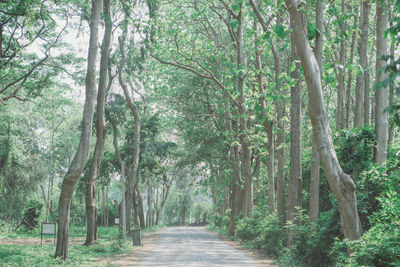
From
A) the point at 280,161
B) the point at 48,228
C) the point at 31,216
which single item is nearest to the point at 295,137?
the point at 280,161

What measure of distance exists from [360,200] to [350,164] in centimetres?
263

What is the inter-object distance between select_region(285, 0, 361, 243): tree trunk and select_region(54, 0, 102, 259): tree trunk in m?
8.10

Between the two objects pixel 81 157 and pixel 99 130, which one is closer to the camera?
pixel 81 157

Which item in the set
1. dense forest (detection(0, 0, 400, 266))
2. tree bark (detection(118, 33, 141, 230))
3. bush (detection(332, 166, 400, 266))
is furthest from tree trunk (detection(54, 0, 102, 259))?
bush (detection(332, 166, 400, 266))

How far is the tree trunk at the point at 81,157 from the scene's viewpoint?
534 inches

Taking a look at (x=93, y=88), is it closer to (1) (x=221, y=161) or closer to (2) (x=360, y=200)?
(2) (x=360, y=200)

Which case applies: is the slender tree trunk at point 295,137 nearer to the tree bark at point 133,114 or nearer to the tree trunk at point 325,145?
the tree trunk at point 325,145

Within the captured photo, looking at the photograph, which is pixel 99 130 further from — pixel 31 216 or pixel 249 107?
pixel 31 216

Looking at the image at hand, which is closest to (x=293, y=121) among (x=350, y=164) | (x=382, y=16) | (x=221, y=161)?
(x=350, y=164)

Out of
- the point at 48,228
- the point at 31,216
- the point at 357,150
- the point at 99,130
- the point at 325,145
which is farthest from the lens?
the point at 31,216

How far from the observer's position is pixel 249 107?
47.9 ft

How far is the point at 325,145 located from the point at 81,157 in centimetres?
831

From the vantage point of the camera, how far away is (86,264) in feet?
43.8

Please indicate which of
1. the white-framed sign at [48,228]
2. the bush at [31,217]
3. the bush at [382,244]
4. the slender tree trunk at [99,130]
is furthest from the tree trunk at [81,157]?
the bush at [31,217]
